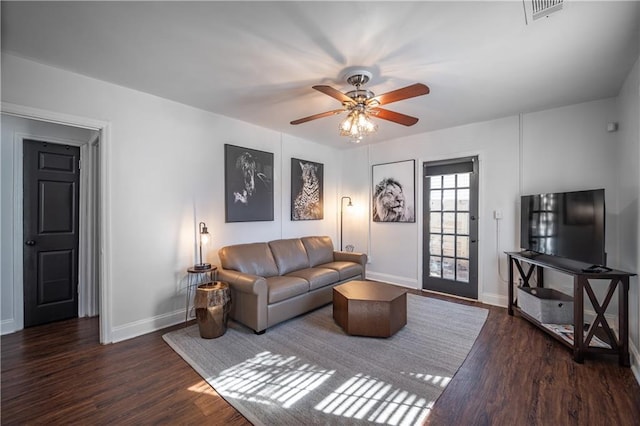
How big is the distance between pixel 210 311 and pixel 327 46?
8.65ft

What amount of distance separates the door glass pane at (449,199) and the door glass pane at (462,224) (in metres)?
0.19

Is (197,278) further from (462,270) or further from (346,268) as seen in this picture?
(462,270)

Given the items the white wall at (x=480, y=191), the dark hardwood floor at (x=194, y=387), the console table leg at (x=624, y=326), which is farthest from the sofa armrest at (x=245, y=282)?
the console table leg at (x=624, y=326)

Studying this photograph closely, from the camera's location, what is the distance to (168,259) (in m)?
3.20

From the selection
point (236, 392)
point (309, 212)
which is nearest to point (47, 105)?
point (236, 392)

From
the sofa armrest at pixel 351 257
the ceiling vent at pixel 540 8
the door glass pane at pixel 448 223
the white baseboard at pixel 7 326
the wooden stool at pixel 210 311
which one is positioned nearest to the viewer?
the ceiling vent at pixel 540 8

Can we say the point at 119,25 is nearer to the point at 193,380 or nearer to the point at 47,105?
the point at 47,105

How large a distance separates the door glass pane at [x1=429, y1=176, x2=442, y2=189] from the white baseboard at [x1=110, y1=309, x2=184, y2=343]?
4041 mm

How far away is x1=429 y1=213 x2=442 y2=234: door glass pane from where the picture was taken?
4.46m

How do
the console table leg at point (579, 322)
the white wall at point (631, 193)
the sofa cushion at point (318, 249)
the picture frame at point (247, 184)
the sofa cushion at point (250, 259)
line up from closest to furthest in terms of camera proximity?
the white wall at point (631, 193) → the console table leg at point (579, 322) → the sofa cushion at point (250, 259) → the picture frame at point (247, 184) → the sofa cushion at point (318, 249)

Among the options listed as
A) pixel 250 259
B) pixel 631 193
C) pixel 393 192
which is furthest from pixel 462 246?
pixel 250 259

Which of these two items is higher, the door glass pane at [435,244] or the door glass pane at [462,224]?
the door glass pane at [462,224]

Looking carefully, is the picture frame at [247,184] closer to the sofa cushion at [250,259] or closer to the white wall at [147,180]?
the white wall at [147,180]

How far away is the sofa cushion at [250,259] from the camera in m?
3.42
